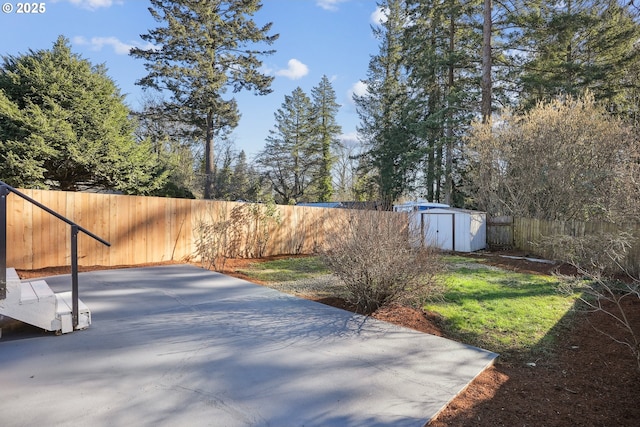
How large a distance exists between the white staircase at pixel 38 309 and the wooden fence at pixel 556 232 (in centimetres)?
956

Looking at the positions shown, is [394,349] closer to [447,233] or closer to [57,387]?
[57,387]

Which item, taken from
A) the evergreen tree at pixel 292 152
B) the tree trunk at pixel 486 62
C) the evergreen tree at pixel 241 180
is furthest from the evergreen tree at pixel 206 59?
the tree trunk at pixel 486 62

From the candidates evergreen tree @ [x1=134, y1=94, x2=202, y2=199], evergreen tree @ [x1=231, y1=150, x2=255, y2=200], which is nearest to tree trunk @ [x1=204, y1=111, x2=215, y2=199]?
evergreen tree @ [x1=134, y1=94, x2=202, y2=199]

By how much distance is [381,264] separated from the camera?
4.26 metres

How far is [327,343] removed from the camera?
3.36 m

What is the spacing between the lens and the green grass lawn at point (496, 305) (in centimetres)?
389

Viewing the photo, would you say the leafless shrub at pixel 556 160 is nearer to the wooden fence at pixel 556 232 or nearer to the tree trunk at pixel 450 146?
the wooden fence at pixel 556 232

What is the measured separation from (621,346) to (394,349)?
2555mm

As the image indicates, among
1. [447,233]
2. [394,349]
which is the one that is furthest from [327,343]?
[447,233]

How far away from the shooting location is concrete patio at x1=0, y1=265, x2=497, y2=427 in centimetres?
214

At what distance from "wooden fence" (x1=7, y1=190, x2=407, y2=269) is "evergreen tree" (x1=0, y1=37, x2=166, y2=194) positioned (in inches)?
201

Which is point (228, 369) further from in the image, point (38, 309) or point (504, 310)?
point (504, 310)

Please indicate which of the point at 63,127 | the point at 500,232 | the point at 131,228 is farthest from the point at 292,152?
the point at 131,228

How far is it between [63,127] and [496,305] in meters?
12.0
